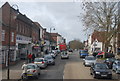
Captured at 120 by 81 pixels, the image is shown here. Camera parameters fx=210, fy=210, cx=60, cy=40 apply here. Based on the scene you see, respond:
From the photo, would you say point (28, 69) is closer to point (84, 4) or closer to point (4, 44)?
point (4, 44)

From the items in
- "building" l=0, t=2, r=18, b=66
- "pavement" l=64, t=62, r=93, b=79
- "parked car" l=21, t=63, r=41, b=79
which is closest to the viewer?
"parked car" l=21, t=63, r=41, b=79

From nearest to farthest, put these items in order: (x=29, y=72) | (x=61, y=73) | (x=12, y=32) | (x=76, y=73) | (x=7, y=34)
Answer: (x=29, y=72), (x=76, y=73), (x=61, y=73), (x=7, y=34), (x=12, y=32)

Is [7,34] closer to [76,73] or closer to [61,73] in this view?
[61,73]

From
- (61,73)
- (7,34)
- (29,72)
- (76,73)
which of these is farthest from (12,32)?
(29,72)

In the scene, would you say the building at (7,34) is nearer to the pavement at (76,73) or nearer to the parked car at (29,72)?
the pavement at (76,73)

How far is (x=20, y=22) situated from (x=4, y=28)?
989cm

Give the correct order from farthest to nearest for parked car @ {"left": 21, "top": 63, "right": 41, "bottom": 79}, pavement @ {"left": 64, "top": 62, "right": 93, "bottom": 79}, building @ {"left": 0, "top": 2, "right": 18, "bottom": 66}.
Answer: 1. building @ {"left": 0, "top": 2, "right": 18, "bottom": 66}
2. pavement @ {"left": 64, "top": 62, "right": 93, "bottom": 79}
3. parked car @ {"left": 21, "top": 63, "right": 41, "bottom": 79}

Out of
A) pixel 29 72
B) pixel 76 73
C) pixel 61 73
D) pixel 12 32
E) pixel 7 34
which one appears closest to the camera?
pixel 29 72

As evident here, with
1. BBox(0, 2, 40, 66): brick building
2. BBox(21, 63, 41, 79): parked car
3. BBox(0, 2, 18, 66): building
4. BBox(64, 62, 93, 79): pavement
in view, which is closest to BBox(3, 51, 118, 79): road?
BBox(64, 62, 93, 79): pavement

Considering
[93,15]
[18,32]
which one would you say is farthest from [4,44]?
[93,15]

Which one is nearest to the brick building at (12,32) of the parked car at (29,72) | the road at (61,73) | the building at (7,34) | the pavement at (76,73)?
the building at (7,34)

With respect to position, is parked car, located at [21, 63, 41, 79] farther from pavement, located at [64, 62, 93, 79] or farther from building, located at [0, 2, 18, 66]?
building, located at [0, 2, 18, 66]

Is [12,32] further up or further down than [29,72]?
further up

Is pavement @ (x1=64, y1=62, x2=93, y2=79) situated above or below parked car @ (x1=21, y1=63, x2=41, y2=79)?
below
